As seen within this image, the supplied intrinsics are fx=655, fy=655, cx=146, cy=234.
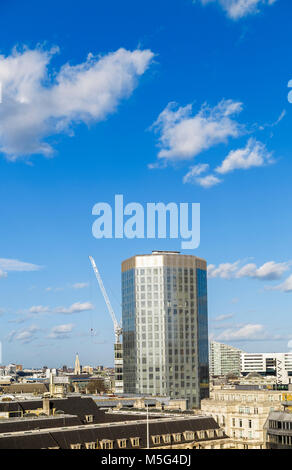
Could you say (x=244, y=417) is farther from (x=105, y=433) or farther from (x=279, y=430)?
(x=105, y=433)

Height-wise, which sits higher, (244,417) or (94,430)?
(94,430)

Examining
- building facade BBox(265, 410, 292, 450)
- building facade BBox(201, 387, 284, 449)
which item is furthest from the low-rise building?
building facade BBox(201, 387, 284, 449)

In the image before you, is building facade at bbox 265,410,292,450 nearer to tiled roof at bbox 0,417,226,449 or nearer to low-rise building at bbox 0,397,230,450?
low-rise building at bbox 0,397,230,450

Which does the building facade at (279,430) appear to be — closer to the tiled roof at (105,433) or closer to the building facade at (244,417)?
the building facade at (244,417)

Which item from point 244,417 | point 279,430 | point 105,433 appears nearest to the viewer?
point 105,433

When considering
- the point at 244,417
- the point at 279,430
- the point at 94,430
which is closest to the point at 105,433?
the point at 94,430

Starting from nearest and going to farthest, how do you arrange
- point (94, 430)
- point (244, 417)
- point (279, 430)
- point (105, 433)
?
point (94, 430) < point (105, 433) < point (279, 430) < point (244, 417)

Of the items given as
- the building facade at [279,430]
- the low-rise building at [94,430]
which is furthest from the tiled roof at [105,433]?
the building facade at [279,430]

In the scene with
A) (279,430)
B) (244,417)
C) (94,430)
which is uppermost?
(94,430)
